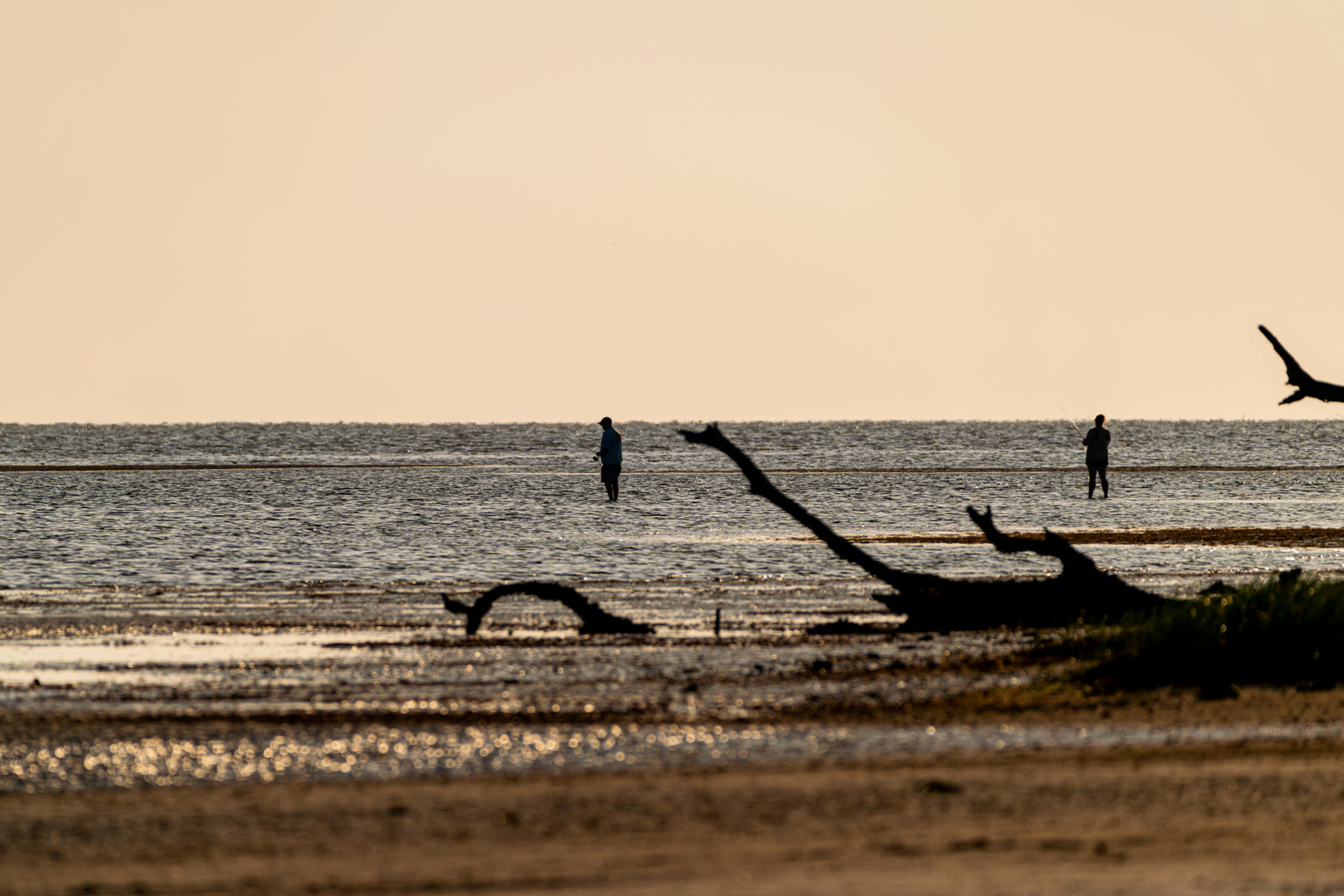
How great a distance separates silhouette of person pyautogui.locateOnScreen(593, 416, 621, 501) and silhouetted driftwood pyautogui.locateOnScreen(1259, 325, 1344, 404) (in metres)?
26.2

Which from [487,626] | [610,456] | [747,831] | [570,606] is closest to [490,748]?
[747,831]

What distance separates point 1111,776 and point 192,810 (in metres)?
4.86

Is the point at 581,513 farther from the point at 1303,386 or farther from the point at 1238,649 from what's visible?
the point at 1303,386

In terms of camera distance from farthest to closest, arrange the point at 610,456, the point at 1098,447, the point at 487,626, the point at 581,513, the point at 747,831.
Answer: the point at 610,456 → the point at 1098,447 → the point at 581,513 → the point at 487,626 → the point at 747,831

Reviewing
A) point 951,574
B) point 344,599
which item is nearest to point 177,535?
point 344,599

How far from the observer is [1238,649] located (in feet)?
35.1

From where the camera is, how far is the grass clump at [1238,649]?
1045cm

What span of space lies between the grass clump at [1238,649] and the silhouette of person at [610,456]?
959 inches

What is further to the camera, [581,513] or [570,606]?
[581,513]

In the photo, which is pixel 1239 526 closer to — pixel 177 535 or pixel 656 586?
pixel 656 586

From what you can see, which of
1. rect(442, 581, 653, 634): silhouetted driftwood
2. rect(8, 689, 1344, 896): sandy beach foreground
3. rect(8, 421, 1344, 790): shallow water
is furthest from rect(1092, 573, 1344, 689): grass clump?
rect(442, 581, 653, 634): silhouetted driftwood

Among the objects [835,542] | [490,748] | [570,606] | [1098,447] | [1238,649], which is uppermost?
[1098,447]

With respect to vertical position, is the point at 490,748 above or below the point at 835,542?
below

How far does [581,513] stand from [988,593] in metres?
22.0
